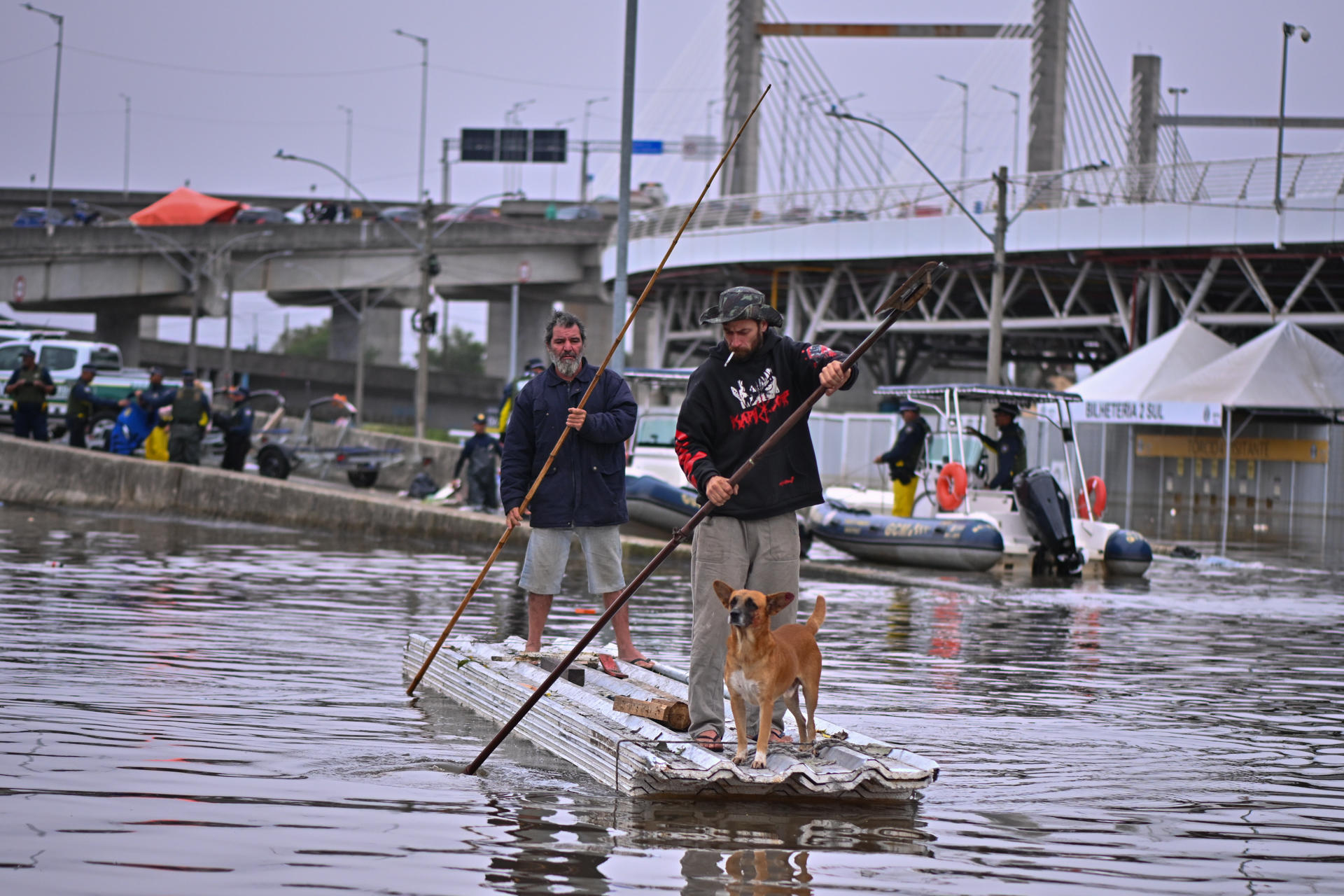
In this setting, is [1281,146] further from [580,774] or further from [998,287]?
[580,774]

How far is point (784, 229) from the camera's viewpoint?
2120 inches

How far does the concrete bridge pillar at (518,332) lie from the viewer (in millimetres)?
78062

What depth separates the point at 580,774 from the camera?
21.5 feet

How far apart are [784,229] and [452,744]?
4789 cm

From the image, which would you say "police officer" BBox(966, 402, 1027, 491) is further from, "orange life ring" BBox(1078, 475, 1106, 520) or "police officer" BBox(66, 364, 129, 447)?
"police officer" BBox(66, 364, 129, 447)

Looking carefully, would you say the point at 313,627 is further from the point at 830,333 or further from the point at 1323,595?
the point at 830,333

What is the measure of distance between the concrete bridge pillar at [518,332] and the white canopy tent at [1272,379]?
41459 mm

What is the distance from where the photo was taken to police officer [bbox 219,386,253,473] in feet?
81.4

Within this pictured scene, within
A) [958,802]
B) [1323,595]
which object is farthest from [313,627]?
[1323,595]

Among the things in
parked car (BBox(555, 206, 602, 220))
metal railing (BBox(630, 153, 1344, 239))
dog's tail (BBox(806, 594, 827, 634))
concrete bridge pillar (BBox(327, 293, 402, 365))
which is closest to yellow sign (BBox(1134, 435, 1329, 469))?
metal railing (BBox(630, 153, 1344, 239))

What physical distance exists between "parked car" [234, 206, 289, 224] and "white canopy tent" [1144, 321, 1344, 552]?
42633mm

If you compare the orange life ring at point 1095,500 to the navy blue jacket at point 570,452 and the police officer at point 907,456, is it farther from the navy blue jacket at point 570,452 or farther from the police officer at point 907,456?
the navy blue jacket at point 570,452

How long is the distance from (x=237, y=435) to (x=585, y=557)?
17.8 metres

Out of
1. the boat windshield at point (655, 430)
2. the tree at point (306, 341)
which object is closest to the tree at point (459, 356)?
the tree at point (306, 341)
